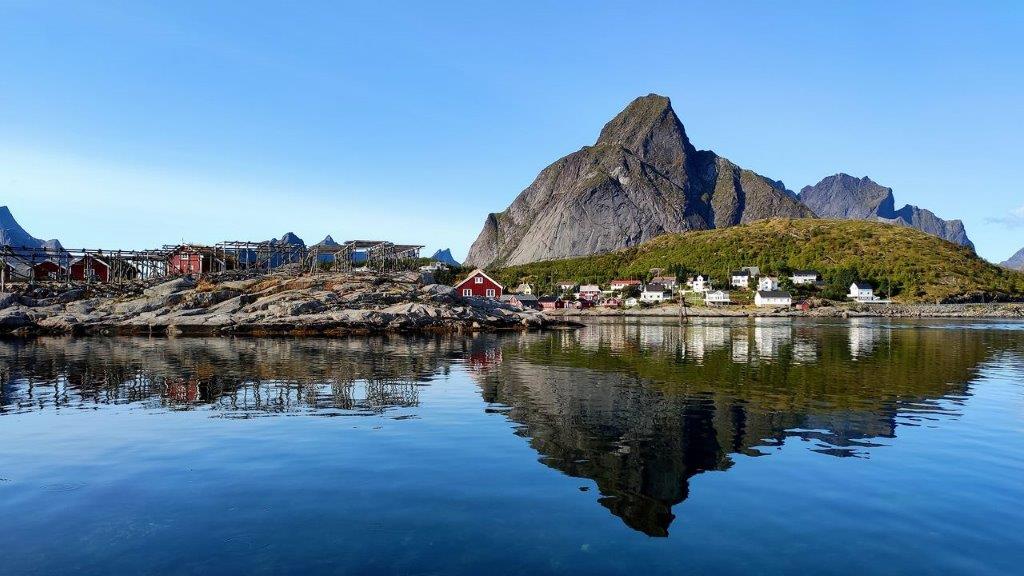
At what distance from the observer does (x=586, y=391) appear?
86.2 feet

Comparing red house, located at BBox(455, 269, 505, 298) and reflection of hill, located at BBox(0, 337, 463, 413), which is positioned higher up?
red house, located at BBox(455, 269, 505, 298)

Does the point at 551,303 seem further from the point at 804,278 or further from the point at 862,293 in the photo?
the point at 862,293

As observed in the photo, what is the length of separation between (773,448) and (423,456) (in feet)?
30.2

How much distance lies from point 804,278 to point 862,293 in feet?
61.6

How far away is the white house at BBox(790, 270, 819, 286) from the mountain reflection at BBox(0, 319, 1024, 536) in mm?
136473

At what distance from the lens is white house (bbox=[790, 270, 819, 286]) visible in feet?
597

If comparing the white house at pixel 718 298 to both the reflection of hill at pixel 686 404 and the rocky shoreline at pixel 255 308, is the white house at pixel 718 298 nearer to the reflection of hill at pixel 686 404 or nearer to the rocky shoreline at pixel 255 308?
the rocky shoreline at pixel 255 308

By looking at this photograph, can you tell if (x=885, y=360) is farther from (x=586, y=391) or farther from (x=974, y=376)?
(x=586, y=391)

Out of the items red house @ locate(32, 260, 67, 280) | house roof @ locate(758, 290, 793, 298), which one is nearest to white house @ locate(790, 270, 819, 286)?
house roof @ locate(758, 290, 793, 298)

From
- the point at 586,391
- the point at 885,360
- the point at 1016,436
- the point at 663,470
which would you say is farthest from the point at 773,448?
the point at 885,360

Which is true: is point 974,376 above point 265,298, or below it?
below

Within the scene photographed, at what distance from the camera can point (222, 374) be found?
32.0m

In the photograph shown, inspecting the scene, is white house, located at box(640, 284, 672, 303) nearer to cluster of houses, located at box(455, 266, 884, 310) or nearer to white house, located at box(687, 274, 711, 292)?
cluster of houses, located at box(455, 266, 884, 310)

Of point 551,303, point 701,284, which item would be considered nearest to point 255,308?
point 551,303
